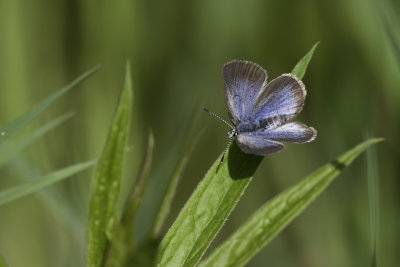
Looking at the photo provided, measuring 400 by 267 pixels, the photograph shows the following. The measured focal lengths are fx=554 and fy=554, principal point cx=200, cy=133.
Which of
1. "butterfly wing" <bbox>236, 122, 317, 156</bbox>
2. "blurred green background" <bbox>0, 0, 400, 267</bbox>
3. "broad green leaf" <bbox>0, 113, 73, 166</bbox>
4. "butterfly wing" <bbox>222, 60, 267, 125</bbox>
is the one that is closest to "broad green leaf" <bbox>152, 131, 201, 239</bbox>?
"butterfly wing" <bbox>236, 122, 317, 156</bbox>

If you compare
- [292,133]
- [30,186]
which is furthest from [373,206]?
[30,186]

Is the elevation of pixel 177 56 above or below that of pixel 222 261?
above

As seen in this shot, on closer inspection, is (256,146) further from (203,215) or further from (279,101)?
(279,101)

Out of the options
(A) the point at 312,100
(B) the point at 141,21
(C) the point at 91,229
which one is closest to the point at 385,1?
(A) the point at 312,100

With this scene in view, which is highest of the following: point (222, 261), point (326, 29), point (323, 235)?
point (326, 29)

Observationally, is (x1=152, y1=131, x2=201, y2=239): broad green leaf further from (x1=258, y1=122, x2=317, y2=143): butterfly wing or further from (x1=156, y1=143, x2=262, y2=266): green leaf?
(x1=258, y1=122, x2=317, y2=143): butterfly wing

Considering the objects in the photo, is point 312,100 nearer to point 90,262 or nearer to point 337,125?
point 337,125

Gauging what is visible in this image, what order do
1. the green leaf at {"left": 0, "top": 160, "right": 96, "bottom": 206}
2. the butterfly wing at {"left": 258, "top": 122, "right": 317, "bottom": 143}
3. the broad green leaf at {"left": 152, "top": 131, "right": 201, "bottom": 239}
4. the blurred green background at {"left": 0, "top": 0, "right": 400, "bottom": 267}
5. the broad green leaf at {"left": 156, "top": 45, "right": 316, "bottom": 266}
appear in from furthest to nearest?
the blurred green background at {"left": 0, "top": 0, "right": 400, "bottom": 267}
the butterfly wing at {"left": 258, "top": 122, "right": 317, "bottom": 143}
the green leaf at {"left": 0, "top": 160, "right": 96, "bottom": 206}
the broad green leaf at {"left": 152, "top": 131, "right": 201, "bottom": 239}
the broad green leaf at {"left": 156, "top": 45, "right": 316, "bottom": 266}
